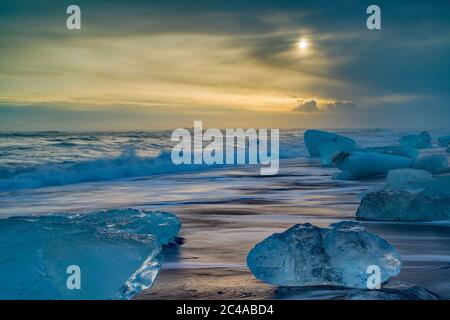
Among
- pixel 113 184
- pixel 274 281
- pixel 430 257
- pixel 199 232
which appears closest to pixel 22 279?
pixel 274 281

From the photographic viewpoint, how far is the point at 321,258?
3916 millimetres

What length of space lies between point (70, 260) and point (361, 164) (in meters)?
9.32

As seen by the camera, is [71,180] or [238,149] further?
[238,149]

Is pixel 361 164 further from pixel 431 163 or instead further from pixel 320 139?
pixel 320 139

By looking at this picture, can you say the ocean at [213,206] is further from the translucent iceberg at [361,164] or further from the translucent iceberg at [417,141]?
the translucent iceberg at [417,141]

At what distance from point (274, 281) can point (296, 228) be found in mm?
416

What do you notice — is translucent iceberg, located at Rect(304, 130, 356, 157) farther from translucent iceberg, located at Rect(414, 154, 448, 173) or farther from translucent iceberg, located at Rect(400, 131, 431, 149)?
translucent iceberg, located at Rect(400, 131, 431, 149)

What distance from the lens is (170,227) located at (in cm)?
519

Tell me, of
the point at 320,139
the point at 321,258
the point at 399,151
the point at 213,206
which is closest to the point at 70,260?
the point at 321,258

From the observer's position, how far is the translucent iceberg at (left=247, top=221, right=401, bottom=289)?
389 cm

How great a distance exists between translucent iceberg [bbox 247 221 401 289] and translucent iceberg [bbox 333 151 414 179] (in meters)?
8.15

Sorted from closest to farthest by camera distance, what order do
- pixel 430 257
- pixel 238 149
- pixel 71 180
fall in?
1. pixel 430 257
2. pixel 71 180
3. pixel 238 149

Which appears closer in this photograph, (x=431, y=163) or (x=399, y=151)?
(x=431, y=163)
